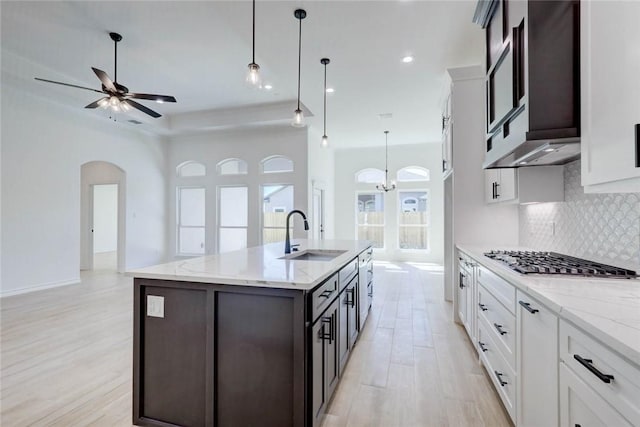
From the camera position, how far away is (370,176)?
9.24 m

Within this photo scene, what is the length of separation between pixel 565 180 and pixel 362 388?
2351mm

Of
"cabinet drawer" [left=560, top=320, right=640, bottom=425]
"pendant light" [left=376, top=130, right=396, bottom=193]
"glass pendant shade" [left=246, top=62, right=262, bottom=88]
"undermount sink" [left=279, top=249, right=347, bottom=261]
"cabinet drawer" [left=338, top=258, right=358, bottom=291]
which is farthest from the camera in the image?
"pendant light" [left=376, top=130, right=396, bottom=193]

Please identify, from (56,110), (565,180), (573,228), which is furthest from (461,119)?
(56,110)

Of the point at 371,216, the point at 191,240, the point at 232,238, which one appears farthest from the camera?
the point at 371,216

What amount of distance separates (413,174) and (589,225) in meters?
6.84

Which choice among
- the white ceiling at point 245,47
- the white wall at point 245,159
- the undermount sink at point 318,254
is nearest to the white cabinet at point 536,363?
the undermount sink at point 318,254

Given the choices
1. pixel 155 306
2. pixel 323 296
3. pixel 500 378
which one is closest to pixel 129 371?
pixel 155 306

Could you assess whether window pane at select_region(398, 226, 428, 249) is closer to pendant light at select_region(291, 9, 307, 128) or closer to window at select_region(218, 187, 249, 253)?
window at select_region(218, 187, 249, 253)

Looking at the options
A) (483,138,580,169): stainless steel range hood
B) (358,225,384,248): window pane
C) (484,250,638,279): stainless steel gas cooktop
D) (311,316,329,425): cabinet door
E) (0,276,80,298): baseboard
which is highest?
(483,138,580,169): stainless steel range hood

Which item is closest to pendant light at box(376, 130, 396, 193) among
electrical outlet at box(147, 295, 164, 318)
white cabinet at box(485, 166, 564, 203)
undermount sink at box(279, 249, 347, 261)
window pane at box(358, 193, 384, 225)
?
window pane at box(358, 193, 384, 225)

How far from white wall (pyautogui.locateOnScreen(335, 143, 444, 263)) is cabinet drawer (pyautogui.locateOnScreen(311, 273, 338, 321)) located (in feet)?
23.2

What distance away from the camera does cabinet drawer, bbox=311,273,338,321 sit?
1.64 m

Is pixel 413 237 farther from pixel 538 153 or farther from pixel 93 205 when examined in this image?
pixel 93 205

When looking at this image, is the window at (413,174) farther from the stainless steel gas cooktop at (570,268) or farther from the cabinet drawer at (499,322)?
the stainless steel gas cooktop at (570,268)
